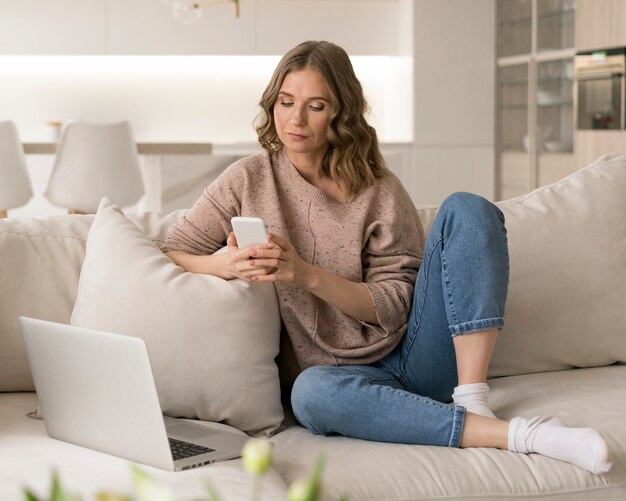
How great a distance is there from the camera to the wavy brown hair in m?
2.07

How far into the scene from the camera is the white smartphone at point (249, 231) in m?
1.70

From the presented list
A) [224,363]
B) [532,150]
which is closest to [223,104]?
[532,150]

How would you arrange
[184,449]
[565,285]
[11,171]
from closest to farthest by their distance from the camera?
[184,449]
[565,285]
[11,171]

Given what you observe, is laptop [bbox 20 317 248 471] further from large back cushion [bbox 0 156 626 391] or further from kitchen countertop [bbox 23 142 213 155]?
kitchen countertop [bbox 23 142 213 155]

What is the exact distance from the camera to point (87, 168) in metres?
5.00

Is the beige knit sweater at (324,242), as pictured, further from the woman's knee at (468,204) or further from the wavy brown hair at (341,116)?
the woman's knee at (468,204)

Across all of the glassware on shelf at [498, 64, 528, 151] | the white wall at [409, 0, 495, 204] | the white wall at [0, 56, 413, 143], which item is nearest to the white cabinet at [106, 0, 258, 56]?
the white wall at [0, 56, 413, 143]

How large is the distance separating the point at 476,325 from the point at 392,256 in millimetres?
288

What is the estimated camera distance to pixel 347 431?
5.65ft

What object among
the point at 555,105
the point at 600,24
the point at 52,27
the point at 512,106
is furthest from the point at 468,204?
the point at 52,27

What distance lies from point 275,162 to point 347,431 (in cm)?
66

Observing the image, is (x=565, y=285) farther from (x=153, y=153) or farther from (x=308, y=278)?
(x=153, y=153)

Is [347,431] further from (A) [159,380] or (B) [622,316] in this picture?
(B) [622,316]

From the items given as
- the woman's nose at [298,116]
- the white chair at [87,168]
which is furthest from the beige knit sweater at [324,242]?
the white chair at [87,168]
